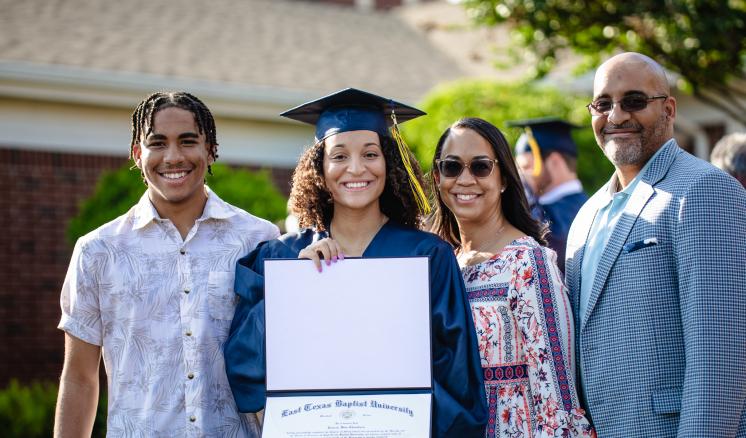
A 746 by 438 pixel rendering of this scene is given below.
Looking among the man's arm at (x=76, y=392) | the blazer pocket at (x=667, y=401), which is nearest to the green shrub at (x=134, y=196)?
the man's arm at (x=76, y=392)

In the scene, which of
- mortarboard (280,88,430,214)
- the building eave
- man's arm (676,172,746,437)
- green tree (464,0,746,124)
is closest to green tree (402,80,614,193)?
green tree (464,0,746,124)

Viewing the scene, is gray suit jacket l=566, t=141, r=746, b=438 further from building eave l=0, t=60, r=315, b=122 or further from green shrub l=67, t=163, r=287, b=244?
building eave l=0, t=60, r=315, b=122

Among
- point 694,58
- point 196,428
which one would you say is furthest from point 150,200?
point 694,58

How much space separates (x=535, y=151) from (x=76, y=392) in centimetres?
378

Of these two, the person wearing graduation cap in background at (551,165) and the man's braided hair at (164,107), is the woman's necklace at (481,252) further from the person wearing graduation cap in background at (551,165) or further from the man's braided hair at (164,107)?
the person wearing graduation cap in background at (551,165)

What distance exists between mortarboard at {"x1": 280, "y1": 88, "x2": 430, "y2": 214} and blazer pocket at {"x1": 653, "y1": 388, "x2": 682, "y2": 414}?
3.79ft

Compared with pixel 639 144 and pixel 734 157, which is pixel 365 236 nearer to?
pixel 639 144

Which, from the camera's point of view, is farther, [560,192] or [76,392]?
[560,192]

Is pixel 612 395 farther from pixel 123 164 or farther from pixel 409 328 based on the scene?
pixel 123 164

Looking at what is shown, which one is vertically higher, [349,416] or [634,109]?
[634,109]

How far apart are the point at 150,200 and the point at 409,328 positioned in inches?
46.3

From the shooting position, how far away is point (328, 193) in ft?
13.5

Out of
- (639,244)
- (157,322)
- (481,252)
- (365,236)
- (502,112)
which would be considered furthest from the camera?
(502,112)

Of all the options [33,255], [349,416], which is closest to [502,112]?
[33,255]
